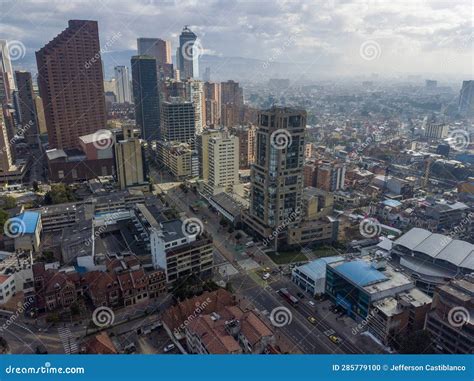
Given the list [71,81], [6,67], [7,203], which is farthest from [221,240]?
[6,67]

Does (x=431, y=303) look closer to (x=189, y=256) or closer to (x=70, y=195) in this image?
(x=189, y=256)

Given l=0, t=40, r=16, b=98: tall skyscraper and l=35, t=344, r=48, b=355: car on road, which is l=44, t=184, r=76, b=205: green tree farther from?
l=0, t=40, r=16, b=98: tall skyscraper

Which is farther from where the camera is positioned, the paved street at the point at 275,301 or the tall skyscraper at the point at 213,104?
the tall skyscraper at the point at 213,104

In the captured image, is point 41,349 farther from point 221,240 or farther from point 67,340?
point 221,240

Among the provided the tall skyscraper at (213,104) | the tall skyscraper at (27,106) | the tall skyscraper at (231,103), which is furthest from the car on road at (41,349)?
the tall skyscraper at (231,103)

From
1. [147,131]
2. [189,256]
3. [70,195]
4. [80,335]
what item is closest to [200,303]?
[189,256]

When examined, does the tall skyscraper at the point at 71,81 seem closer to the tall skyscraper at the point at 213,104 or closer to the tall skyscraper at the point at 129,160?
the tall skyscraper at the point at 129,160
